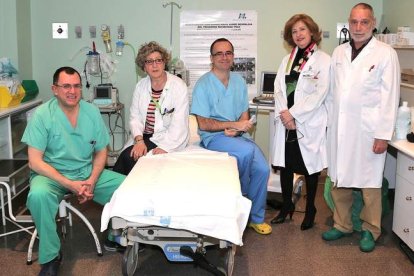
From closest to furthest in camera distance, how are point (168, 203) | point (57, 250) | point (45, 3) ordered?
point (168, 203), point (57, 250), point (45, 3)

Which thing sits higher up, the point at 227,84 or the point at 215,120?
the point at 227,84

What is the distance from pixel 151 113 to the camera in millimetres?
2992


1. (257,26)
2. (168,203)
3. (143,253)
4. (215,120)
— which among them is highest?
(257,26)

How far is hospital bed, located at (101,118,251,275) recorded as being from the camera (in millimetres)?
1938

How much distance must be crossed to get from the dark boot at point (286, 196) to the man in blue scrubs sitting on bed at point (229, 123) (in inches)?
7.1

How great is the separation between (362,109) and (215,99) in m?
0.92

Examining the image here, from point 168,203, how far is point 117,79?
8.39 feet

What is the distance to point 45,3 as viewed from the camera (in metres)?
4.13

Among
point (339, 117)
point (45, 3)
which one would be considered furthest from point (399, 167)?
point (45, 3)

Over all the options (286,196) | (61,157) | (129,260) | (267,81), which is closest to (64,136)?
(61,157)

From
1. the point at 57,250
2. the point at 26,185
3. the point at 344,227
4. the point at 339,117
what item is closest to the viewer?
the point at 57,250

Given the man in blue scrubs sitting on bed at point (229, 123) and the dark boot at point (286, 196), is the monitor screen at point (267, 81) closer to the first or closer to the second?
the man in blue scrubs sitting on bed at point (229, 123)

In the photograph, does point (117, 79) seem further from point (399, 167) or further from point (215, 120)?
point (399, 167)

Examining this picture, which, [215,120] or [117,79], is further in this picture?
[117,79]
